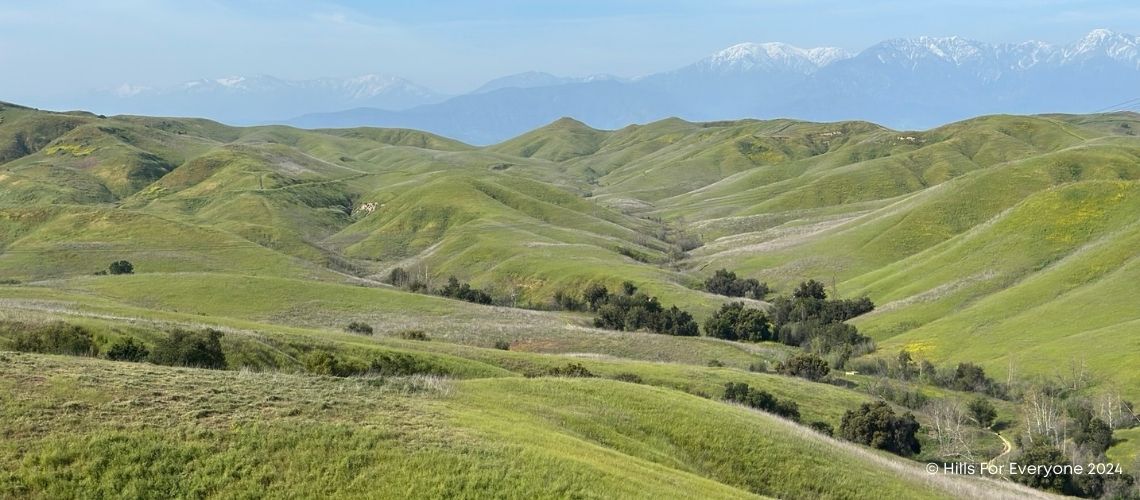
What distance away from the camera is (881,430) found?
44.7m

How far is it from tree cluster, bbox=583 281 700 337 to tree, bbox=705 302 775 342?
2165 mm

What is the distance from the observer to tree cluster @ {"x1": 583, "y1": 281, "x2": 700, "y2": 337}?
84625mm

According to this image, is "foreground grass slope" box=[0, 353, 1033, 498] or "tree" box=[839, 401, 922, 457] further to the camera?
"tree" box=[839, 401, 922, 457]

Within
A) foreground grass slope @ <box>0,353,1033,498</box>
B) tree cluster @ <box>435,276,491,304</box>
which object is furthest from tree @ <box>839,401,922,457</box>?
tree cluster @ <box>435,276,491,304</box>

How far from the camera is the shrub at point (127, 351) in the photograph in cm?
3649

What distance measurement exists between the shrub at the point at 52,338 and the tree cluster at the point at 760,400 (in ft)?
114

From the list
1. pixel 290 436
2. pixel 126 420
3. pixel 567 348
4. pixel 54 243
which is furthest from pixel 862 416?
pixel 54 243

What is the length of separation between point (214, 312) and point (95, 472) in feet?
201

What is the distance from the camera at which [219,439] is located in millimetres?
19938

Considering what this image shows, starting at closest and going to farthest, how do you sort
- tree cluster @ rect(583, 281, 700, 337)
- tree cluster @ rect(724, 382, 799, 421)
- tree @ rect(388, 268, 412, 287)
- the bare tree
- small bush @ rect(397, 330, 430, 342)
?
1. the bare tree
2. tree cluster @ rect(724, 382, 799, 421)
3. small bush @ rect(397, 330, 430, 342)
4. tree cluster @ rect(583, 281, 700, 337)
5. tree @ rect(388, 268, 412, 287)

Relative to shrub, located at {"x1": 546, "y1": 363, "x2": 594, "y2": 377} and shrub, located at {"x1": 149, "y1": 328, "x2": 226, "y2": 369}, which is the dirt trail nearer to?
shrub, located at {"x1": 546, "y1": 363, "x2": 594, "y2": 377}

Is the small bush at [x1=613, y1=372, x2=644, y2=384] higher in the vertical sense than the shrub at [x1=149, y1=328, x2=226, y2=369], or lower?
lower

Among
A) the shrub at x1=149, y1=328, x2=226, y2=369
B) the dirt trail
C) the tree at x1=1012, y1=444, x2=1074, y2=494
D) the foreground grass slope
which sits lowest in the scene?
the dirt trail

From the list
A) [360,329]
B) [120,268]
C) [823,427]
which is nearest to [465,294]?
[360,329]
